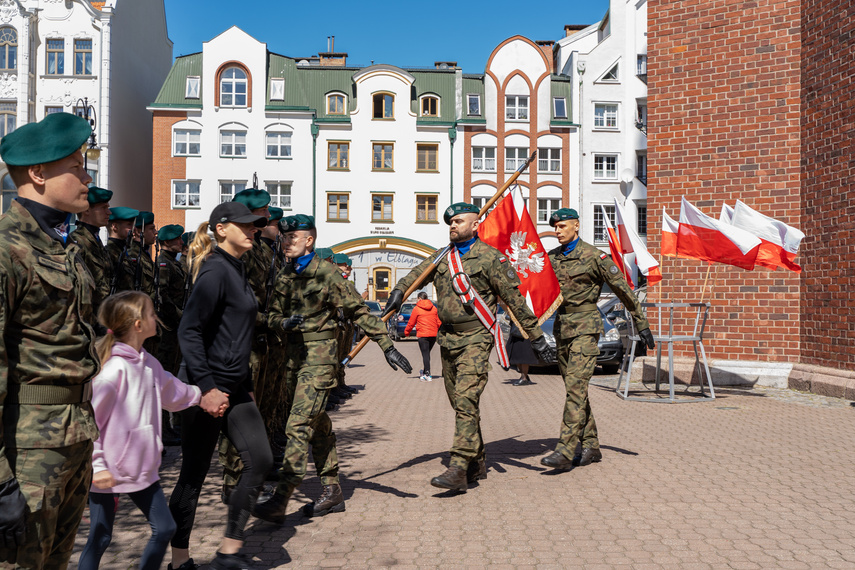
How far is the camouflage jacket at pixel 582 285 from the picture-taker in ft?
24.2

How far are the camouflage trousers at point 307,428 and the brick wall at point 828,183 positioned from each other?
30.7 ft

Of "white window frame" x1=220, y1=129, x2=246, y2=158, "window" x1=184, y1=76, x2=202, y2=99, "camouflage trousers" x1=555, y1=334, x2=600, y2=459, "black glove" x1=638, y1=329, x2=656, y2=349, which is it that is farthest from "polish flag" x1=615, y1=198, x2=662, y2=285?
"window" x1=184, y1=76, x2=202, y2=99

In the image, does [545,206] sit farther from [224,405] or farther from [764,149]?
[224,405]

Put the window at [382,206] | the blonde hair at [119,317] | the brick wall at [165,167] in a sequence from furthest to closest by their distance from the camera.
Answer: the window at [382,206] → the brick wall at [165,167] → the blonde hair at [119,317]

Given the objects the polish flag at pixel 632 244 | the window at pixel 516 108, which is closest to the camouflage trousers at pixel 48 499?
the polish flag at pixel 632 244

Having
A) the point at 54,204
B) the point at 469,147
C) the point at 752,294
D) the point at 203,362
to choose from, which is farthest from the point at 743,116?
the point at 469,147

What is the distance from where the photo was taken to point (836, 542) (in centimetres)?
489

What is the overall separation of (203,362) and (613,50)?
4406cm

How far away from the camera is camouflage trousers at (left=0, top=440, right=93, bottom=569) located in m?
2.47

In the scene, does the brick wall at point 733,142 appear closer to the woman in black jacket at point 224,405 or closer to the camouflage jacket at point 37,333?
the woman in black jacket at point 224,405

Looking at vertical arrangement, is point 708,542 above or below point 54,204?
below

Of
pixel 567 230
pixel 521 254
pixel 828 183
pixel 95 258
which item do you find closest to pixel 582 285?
pixel 567 230

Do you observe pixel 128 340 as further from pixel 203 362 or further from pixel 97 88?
pixel 97 88

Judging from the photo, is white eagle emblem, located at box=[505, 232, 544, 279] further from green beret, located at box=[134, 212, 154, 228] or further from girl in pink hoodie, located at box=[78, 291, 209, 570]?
girl in pink hoodie, located at box=[78, 291, 209, 570]
